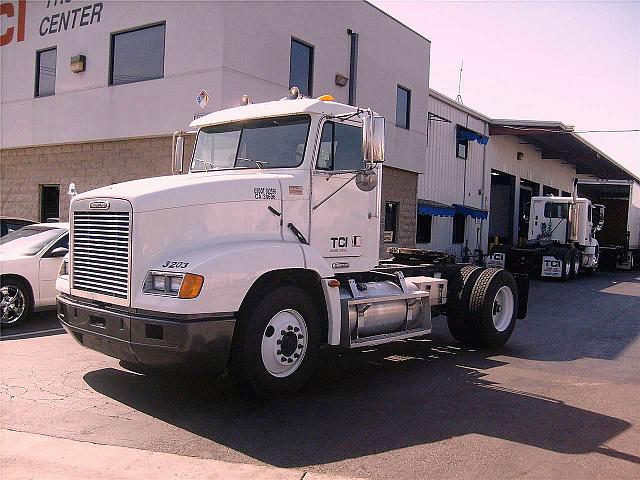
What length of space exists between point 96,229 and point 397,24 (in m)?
17.1

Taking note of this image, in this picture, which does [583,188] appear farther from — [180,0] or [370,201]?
[370,201]

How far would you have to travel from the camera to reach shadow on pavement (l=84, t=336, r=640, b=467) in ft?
17.0

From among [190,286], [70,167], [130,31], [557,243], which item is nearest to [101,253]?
[190,286]

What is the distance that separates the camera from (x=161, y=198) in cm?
585

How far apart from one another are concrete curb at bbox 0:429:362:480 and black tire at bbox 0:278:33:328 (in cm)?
501

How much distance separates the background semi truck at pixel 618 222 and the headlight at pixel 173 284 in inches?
1065

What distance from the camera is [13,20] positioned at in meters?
20.3

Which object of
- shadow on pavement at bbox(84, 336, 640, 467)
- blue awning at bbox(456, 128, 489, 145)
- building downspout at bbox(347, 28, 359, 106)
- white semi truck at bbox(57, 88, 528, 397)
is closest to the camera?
shadow on pavement at bbox(84, 336, 640, 467)

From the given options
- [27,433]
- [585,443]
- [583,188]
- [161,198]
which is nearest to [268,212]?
[161,198]

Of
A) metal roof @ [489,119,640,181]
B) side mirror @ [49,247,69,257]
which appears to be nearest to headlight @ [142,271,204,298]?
side mirror @ [49,247,69,257]

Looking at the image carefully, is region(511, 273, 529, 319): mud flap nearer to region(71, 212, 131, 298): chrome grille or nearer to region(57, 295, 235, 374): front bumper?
region(57, 295, 235, 374): front bumper

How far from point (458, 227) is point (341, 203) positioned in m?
22.3

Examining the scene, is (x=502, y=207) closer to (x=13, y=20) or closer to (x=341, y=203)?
(x=13, y=20)

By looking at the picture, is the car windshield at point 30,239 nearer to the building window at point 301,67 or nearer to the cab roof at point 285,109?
the cab roof at point 285,109
